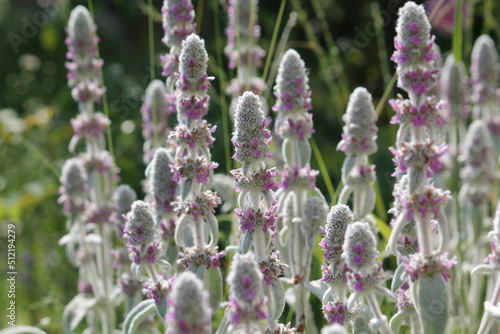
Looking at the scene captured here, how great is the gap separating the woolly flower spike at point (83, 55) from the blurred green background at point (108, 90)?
104 cm

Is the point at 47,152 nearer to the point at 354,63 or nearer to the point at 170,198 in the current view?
the point at 354,63

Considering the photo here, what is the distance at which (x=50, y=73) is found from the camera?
210 inches

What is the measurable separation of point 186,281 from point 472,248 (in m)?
2.29

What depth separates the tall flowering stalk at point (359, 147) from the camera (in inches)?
72.3

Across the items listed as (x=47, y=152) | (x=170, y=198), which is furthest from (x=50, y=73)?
(x=170, y=198)

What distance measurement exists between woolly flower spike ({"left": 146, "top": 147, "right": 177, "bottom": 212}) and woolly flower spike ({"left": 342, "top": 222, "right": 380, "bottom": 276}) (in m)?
0.76

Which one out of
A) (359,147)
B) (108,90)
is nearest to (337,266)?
(359,147)

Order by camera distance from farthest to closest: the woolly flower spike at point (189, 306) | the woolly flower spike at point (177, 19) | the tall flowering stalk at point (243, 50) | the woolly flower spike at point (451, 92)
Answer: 1. the woolly flower spike at point (451, 92)
2. the tall flowering stalk at point (243, 50)
3. the woolly flower spike at point (177, 19)
4. the woolly flower spike at point (189, 306)

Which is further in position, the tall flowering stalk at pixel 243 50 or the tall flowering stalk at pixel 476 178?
the tall flowering stalk at pixel 243 50

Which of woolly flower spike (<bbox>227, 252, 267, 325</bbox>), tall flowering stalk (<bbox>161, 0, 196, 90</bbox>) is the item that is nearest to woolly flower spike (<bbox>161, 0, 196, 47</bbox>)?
tall flowering stalk (<bbox>161, 0, 196, 90</bbox>)

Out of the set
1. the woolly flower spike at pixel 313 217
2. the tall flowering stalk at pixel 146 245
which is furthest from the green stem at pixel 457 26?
the tall flowering stalk at pixel 146 245

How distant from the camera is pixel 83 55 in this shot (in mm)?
2711

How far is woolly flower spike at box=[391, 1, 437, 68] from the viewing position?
1.43 m

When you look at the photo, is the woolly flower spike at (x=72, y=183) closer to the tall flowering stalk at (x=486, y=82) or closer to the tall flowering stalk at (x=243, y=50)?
the tall flowering stalk at (x=243, y=50)
